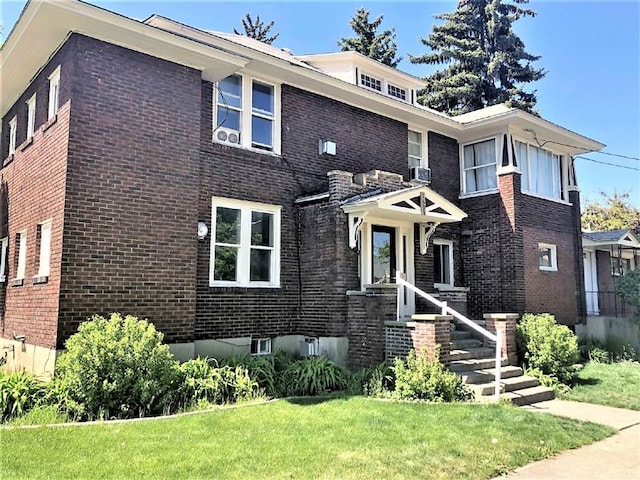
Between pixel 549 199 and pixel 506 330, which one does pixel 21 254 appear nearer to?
pixel 506 330

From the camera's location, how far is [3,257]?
12.0 meters

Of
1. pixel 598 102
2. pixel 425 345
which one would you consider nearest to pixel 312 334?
pixel 425 345

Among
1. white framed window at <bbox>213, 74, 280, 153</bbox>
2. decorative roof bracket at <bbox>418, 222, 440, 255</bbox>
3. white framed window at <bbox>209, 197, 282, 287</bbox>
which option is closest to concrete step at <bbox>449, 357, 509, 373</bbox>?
decorative roof bracket at <bbox>418, 222, 440, 255</bbox>

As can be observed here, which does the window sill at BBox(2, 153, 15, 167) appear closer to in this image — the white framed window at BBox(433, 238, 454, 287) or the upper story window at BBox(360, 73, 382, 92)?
the upper story window at BBox(360, 73, 382, 92)

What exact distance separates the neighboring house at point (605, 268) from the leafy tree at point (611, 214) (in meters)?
15.8

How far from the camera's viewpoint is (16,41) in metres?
9.16

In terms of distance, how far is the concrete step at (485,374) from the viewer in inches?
360

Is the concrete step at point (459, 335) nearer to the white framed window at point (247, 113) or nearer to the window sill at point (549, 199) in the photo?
the window sill at point (549, 199)

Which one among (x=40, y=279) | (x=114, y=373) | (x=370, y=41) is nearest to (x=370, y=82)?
(x=40, y=279)

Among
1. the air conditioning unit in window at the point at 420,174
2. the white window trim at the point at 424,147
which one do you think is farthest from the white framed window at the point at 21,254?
the white window trim at the point at 424,147

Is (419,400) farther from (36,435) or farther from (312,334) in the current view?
(36,435)

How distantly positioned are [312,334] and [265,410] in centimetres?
375

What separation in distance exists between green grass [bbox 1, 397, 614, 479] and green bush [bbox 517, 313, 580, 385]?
9.55 ft

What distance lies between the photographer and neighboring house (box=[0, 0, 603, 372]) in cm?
834
